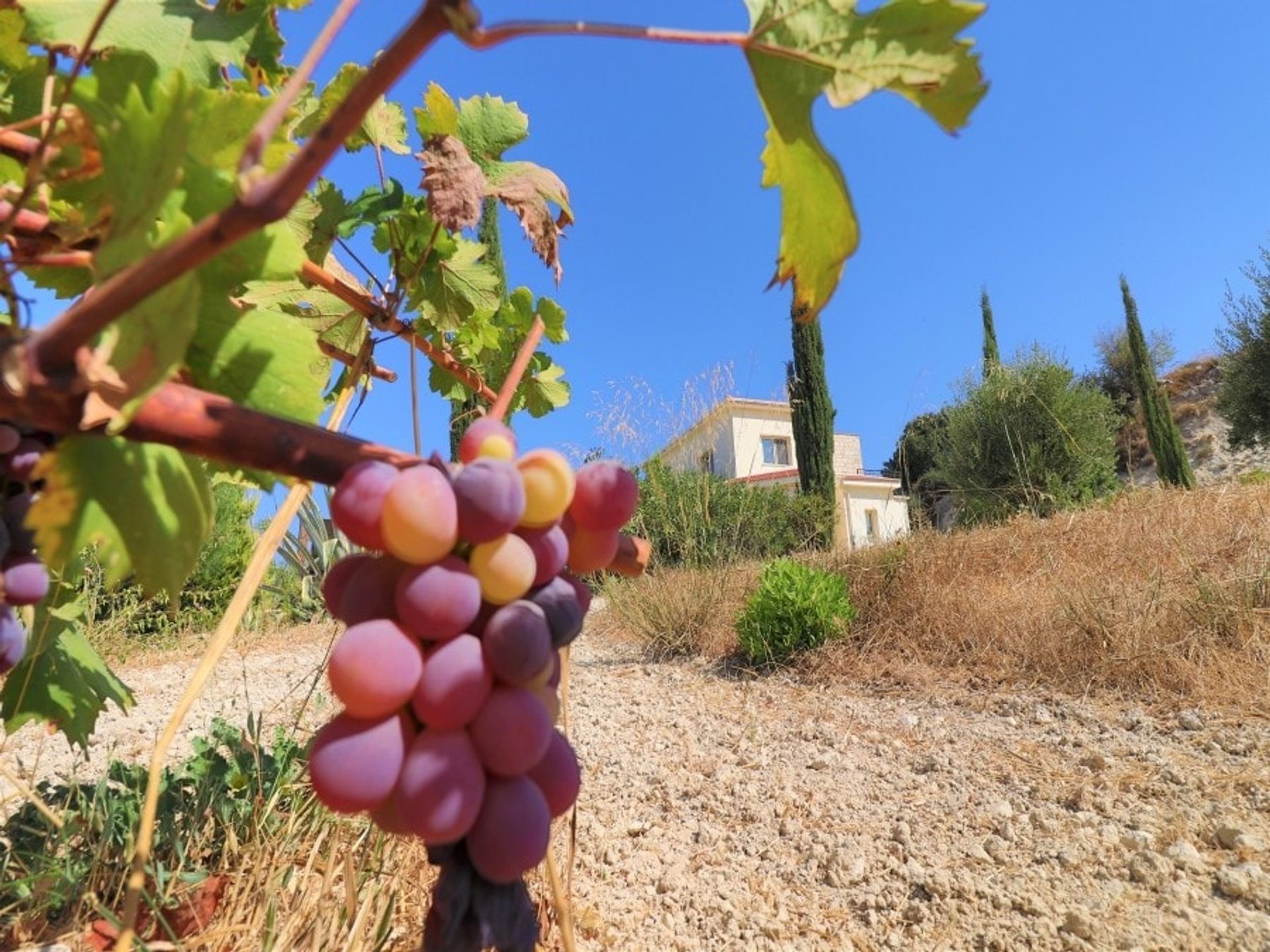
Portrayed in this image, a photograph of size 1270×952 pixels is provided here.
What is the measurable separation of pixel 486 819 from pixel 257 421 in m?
0.19

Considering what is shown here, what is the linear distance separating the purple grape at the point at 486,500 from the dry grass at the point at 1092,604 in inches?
124

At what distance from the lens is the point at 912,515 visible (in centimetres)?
570

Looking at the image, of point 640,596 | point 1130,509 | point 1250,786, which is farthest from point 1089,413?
point 1250,786

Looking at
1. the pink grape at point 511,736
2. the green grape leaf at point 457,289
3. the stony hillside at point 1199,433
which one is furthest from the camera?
the stony hillside at point 1199,433

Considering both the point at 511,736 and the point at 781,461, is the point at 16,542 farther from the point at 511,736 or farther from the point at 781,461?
the point at 781,461

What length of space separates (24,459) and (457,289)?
2.16 feet

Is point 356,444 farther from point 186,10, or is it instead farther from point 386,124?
point 386,124

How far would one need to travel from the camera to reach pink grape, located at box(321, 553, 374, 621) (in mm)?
383

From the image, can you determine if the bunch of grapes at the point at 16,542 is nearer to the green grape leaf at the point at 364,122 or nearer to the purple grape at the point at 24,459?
the purple grape at the point at 24,459

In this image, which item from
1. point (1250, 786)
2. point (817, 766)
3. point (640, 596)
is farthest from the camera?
point (640, 596)

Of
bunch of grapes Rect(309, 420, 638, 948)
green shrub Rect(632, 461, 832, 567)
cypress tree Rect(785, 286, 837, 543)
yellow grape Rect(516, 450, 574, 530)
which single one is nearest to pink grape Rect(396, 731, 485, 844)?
bunch of grapes Rect(309, 420, 638, 948)

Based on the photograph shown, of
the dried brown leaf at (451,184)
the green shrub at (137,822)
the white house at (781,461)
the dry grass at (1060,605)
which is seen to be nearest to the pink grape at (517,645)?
the dried brown leaf at (451,184)

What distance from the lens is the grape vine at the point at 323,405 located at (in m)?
0.27

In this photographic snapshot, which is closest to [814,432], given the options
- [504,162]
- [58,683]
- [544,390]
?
[544,390]
